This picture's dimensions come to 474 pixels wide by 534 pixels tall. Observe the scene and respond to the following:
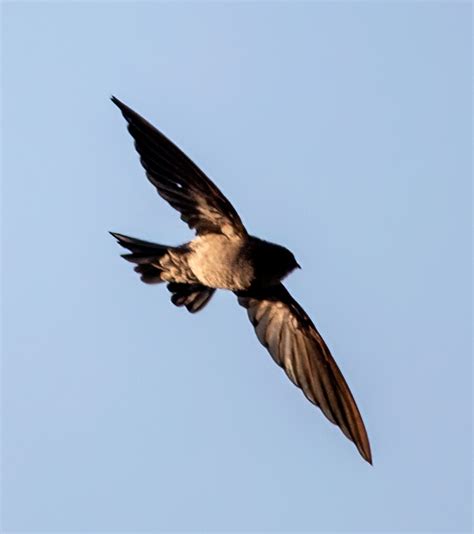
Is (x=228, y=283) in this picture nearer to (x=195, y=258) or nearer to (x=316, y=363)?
(x=195, y=258)

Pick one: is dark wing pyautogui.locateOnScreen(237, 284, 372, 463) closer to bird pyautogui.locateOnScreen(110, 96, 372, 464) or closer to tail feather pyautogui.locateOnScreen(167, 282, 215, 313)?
bird pyautogui.locateOnScreen(110, 96, 372, 464)

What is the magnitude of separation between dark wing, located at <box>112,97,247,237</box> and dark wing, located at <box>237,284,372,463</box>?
3.66 feet

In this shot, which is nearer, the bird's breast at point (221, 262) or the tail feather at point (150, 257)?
the bird's breast at point (221, 262)

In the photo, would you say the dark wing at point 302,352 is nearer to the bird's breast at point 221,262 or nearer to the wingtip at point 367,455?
the wingtip at point 367,455

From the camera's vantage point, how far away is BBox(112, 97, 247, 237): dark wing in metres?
13.6

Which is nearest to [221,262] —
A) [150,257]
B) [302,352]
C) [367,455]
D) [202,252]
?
[202,252]

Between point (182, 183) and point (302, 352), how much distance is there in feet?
7.48

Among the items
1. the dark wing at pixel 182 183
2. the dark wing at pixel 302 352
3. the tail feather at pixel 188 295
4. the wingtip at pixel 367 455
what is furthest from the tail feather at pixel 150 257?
the wingtip at pixel 367 455

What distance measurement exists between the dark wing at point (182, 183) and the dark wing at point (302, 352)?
3.66ft

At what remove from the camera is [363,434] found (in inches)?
581

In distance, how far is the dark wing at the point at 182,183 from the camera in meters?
13.6

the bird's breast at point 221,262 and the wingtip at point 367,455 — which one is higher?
the bird's breast at point 221,262

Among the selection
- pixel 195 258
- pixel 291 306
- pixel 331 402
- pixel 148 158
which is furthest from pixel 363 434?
pixel 148 158

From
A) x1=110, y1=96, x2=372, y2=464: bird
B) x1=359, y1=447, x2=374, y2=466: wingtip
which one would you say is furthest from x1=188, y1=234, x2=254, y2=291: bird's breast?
x1=359, y1=447, x2=374, y2=466: wingtip
